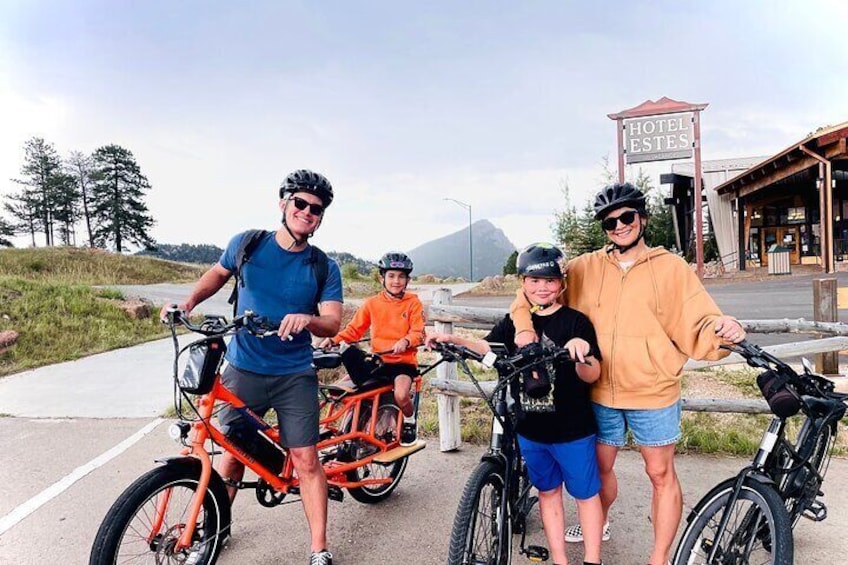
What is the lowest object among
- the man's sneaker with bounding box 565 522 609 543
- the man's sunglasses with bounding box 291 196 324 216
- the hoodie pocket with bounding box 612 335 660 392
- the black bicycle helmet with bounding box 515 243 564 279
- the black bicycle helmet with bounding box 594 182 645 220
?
the man's sneaker with bounding box 565 522 609 543

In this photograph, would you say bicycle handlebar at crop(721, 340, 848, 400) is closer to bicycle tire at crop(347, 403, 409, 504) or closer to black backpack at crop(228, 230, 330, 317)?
black backpack at crop(228, 230, 330, 317)

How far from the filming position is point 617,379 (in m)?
2.58

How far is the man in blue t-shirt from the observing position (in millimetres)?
2896

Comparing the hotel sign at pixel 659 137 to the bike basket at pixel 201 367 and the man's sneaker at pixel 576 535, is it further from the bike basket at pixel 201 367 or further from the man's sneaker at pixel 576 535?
the bike basket at pixel 201 367

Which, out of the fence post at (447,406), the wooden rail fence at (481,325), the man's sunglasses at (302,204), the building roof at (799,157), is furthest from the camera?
the building roof at (799,157)

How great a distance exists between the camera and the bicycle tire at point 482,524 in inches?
88.7

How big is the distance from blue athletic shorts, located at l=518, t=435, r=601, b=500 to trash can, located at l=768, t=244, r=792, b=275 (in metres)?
22.4

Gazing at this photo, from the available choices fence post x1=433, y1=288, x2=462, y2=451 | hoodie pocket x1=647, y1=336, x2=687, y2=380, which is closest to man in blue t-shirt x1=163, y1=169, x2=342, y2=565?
hoodie pocket x1=647, y1=336, x2=687, y2=380

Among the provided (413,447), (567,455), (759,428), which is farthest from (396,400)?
(759,428)

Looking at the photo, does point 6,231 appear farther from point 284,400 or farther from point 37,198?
point 284,400

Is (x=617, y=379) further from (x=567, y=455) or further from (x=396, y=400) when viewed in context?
(x=396, y=400)

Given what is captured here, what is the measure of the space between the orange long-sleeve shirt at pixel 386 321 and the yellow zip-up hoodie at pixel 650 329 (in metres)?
1.64

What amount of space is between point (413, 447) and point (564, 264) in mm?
1800

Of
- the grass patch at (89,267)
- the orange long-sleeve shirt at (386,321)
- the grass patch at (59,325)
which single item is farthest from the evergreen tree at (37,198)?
the orange long-sleeve shirt at (386,321)
